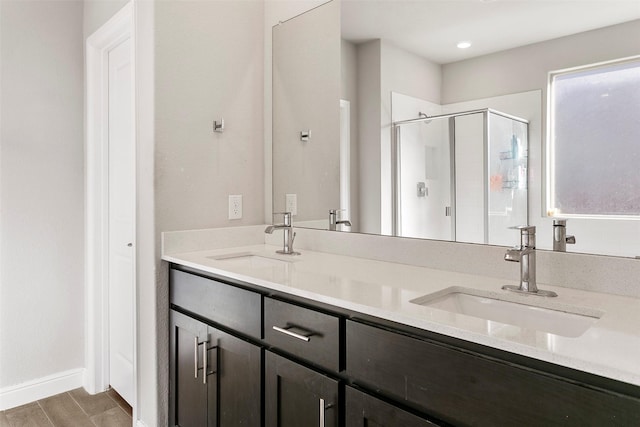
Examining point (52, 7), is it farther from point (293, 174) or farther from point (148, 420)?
point (148, 420)

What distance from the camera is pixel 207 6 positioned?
6.45 ft

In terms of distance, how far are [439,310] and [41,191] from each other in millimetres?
2297

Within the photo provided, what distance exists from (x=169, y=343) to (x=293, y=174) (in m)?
0.96

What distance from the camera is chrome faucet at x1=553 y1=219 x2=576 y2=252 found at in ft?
4.13

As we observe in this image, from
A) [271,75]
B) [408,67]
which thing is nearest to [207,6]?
[271,75]

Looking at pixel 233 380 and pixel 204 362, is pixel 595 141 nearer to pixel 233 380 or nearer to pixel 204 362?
pixel 233 380

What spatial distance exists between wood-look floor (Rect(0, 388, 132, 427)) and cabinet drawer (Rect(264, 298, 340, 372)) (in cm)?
132

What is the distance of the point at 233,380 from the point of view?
1.48 metres

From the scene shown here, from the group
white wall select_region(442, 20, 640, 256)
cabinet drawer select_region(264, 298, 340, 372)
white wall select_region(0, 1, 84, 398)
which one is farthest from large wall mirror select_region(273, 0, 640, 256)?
white wall select_region(0, 1, 84, 398)

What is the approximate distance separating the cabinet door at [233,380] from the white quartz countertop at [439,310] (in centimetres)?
24

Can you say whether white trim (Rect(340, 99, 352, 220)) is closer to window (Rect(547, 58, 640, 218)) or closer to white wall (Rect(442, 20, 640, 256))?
white wall (Rect(442, 20, 640, 256))

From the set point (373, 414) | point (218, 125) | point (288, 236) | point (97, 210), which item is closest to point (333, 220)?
point (288, 236)

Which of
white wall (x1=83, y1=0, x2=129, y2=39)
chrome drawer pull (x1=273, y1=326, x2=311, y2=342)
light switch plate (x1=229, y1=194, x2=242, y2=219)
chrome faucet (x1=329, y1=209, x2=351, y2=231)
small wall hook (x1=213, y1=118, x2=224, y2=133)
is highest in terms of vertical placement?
white wall (x1=83, y1=0, x2=129, y2=39)

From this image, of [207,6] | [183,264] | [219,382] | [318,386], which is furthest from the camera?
[207,6]
